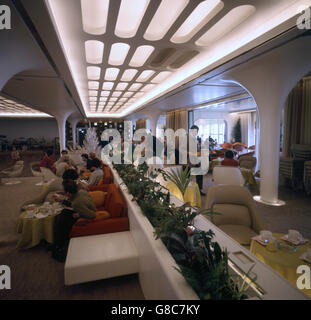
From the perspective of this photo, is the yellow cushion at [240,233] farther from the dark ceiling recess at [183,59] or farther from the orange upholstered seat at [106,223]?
the dark ceiling recess at [183,59]

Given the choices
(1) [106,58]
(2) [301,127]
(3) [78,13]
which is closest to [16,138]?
(1) [106,58]

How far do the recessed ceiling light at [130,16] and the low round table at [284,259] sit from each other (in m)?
3.01

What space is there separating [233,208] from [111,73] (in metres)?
4.80

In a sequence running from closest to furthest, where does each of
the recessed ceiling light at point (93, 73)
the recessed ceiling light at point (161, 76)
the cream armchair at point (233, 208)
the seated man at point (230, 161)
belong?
the cream armchair at point (233, 208)
the seated man at point (230, 161)
the recessed ceiling light at point (93, 73)
the recessed ceiling light at point (161, 76)

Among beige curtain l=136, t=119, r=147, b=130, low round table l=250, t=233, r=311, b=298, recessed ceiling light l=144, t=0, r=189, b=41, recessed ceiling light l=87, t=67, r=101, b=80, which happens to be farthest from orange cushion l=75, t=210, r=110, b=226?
beige curtain l=136, t=119, r=147, b=130

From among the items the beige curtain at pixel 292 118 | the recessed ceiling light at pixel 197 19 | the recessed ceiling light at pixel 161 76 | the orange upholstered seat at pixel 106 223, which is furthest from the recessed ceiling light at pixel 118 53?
the beige curtain at pixel 292 118

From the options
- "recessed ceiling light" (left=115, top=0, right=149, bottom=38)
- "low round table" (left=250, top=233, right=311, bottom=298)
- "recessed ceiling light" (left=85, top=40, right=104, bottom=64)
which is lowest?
"low round table" (left=250, top=233, right=311, bottom=298)

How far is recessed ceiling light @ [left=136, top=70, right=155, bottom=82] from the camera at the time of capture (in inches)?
225

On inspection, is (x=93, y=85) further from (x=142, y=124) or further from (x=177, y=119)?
(x=142, y=124)

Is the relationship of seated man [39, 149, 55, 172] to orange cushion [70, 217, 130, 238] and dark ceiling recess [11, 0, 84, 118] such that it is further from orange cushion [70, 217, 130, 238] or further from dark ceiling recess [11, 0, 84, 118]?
orange cushion [70, 217, 130, 238]

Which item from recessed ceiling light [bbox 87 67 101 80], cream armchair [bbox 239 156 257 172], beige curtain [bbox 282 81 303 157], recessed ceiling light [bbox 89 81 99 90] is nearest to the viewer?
recessed ceiling light [bbox 87 67 101 80]

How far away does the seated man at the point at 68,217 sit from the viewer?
2846 mm

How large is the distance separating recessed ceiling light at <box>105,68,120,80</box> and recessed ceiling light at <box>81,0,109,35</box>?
2.06 metres
